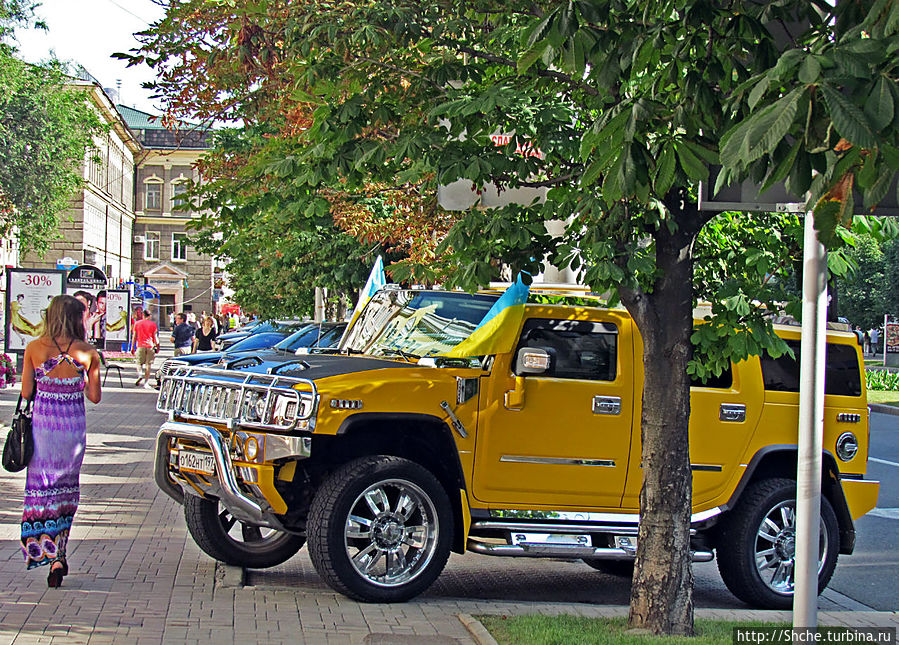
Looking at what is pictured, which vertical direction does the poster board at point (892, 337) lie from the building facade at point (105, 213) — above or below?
below

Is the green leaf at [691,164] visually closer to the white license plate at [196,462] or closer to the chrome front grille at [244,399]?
the chrome front grille at [244,399]

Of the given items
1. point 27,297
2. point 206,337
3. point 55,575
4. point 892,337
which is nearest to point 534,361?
point 55,575

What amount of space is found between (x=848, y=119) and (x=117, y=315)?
105 ft

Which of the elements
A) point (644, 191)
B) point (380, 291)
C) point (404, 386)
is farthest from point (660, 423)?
point (380, 291)

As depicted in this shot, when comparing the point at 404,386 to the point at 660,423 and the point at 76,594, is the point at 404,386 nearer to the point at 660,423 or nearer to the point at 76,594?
the point at 660,423

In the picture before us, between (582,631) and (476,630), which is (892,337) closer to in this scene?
(582,631)

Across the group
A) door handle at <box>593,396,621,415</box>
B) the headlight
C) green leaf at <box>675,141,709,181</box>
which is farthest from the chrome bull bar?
the headlight

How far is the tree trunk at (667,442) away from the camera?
6590mm

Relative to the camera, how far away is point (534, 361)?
750cm

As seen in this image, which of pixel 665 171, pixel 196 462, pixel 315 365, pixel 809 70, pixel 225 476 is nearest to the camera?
pixel 809 70

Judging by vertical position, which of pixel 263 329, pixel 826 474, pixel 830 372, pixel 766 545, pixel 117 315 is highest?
pixel 117 315

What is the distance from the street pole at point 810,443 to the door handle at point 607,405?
3.13 metres

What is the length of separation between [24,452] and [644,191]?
4.57 m

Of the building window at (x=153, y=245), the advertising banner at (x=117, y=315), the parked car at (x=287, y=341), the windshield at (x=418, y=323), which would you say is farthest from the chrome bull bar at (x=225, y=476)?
the building window at (x=153, y=245)
